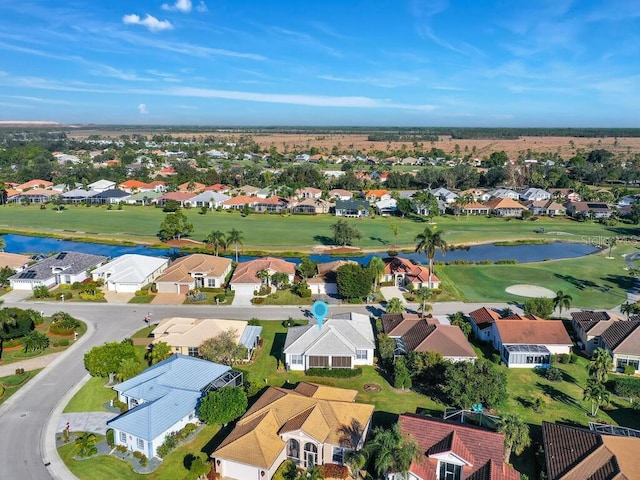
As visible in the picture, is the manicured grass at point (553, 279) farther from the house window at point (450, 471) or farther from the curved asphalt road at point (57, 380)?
the house window at point (450, 471)

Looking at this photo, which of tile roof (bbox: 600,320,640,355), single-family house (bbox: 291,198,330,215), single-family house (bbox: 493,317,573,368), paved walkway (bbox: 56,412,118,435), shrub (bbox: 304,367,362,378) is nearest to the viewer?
paved walkway (bbox: 56,412,118,435)

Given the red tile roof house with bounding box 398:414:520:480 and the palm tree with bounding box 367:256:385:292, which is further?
the palm tree with bounding box 367:256:385:292

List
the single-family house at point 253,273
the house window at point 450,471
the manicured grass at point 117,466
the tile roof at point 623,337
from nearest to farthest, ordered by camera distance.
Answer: the house window at point 450,471 → the manicured grass at point 117,466 → the tile roof at point 623,337 → the single-family house at point 253,273

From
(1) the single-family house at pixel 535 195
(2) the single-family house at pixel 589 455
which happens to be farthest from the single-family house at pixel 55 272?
(1) the single-family house at pixel 535 195

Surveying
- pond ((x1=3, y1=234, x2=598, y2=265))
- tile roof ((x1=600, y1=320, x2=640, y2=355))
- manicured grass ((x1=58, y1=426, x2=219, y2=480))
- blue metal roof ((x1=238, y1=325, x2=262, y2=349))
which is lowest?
pond ((x1=3, y1=234, x2=598, y2=265))

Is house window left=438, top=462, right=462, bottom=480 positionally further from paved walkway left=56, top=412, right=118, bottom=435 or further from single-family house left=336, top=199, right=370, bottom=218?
single-family house left=336, top=199, right=370, bottom=218

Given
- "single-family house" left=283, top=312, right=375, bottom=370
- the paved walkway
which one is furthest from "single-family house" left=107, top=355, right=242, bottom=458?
"single-family house" left=283, top=312, right=375, bottom=370
